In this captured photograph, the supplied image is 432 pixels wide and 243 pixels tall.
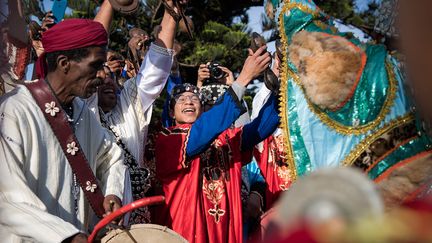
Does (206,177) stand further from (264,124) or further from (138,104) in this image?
(138,104)

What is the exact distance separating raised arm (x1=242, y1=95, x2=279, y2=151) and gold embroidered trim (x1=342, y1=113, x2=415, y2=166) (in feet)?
7.08

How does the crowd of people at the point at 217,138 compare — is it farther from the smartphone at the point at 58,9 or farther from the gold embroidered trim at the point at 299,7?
the smartphone at the point at 58,9

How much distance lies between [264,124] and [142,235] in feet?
5.68

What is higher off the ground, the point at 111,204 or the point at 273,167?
the point at 273,167

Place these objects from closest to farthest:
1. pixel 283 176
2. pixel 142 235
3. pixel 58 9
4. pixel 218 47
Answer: pixel 142 235 → pixel 58 9 → pixel 283 176 → pixel 218 47

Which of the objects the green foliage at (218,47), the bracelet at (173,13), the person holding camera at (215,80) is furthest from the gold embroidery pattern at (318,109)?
the green foliage at (218,47)

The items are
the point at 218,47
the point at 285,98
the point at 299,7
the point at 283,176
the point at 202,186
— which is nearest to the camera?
the point at 299,7

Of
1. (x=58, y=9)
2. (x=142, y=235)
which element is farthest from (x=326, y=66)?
(x=58, y=9)

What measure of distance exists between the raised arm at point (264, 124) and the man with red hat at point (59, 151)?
1.26m

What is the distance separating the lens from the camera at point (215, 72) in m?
6.16

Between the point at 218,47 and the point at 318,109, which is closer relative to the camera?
the point at 318,109

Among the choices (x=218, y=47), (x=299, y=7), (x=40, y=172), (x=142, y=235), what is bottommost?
(x=142, y=235)

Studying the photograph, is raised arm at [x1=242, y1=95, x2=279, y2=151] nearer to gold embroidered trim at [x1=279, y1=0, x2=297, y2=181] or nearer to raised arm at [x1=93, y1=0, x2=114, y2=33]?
raised arm at [x1=93, y1=0, x2=114, y2=33]

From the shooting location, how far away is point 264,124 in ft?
15.2
